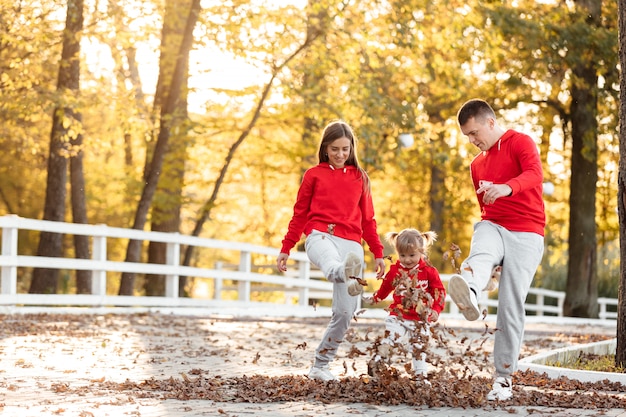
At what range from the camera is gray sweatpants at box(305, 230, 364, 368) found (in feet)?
24.4

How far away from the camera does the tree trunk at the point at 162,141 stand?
21641 millimetres

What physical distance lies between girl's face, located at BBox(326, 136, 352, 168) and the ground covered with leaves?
117 cm

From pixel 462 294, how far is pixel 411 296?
782 millimetres

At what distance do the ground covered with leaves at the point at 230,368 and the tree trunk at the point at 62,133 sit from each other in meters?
5.94

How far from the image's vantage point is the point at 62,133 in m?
21.2

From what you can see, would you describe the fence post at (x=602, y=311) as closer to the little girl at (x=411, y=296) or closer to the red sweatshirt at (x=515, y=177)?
the little girl at (x=411, y=296)

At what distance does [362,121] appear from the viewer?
24.7 meters

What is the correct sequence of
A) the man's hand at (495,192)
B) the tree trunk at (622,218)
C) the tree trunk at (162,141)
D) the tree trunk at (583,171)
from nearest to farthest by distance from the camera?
the man's hand at (495,192) < the tree trunk at (622,218) < the tree trunk at (162,141) < the tree trunk at (583,171)

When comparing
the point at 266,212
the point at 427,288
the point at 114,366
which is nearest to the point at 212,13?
the point at 114,366

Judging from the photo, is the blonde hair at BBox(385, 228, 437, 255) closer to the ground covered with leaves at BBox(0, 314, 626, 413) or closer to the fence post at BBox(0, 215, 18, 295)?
the ground covered with leaves at BBox(0, 314, 626, 413)

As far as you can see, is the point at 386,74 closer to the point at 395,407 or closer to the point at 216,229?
the point at 395,407

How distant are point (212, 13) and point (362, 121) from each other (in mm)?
4297

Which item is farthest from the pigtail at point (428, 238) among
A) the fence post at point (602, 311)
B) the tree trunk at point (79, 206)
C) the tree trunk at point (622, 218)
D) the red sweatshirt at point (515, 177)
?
the fence post at point (602, 311)

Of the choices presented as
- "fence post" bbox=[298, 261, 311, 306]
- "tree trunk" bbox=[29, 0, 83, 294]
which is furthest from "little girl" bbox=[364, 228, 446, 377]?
"fence post" bbox=[298, 261, 311, 306]
